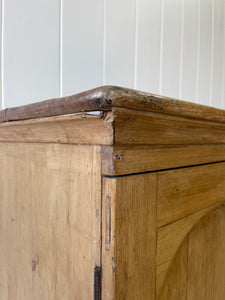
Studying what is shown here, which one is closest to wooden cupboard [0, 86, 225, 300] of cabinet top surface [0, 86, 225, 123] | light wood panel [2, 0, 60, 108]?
cabinet top surface [0, 86, 225, 123]

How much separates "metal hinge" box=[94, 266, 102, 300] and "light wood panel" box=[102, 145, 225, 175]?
0.34ft

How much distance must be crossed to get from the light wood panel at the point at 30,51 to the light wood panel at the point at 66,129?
31 cm

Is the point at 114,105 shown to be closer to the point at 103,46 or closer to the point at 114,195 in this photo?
the point at 114,195

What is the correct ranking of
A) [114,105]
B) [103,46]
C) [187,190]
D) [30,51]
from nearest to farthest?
[114,105]
[187,190]
[30,51]
[103,46]

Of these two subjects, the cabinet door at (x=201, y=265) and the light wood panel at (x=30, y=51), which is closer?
the cabinet door at (x=201, y=265)

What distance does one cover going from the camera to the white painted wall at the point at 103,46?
2.12 feet

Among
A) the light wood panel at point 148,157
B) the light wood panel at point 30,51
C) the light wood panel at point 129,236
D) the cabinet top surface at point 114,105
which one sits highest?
the light wood panel at point 30,51

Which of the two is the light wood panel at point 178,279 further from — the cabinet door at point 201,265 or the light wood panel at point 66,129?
the light wood panel at point 66,129

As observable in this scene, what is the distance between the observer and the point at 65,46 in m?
0.72

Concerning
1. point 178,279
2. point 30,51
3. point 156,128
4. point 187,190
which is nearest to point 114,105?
point 156,128

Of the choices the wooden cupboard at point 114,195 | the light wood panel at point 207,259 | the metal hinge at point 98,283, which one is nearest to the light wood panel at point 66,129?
the wooden cupboard at point 114,195

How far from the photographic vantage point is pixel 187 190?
32cm

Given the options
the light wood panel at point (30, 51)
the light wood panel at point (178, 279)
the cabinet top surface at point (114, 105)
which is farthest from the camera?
the light wood panel at point (30, 51)

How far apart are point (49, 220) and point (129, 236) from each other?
0.13 m
